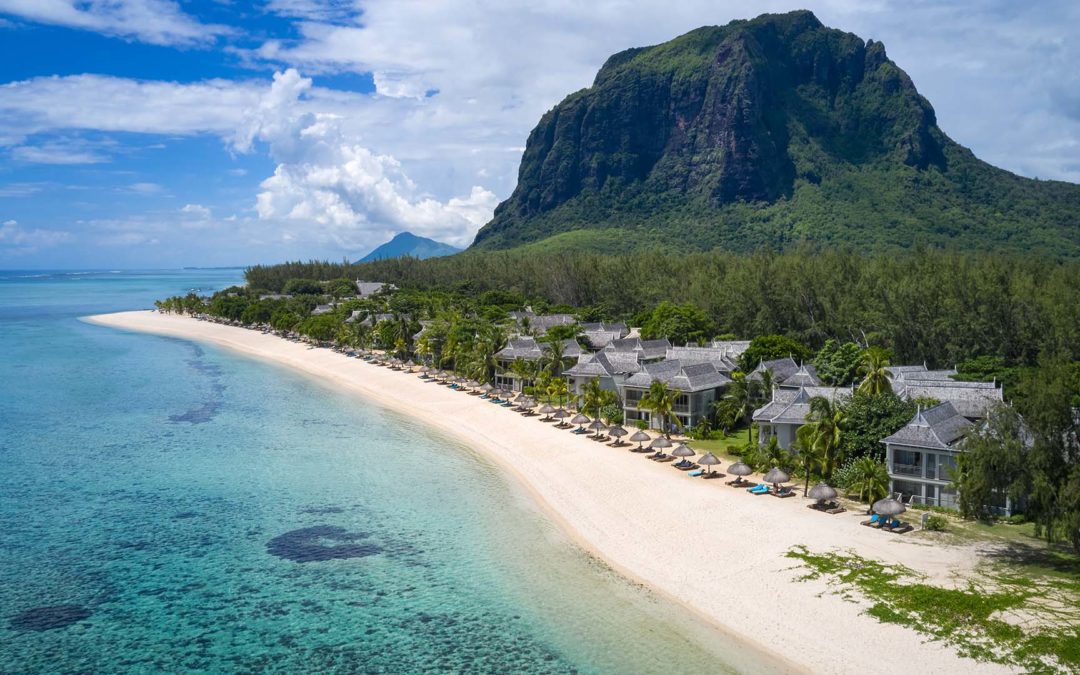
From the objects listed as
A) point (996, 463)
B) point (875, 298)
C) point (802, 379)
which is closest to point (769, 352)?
point (802, 379)

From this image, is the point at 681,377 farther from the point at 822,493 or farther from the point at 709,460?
the point at 822,493

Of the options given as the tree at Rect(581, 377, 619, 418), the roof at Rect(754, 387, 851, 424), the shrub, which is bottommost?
the shrub

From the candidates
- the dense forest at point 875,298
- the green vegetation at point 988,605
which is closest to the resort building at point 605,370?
the dense forest at point 875,298

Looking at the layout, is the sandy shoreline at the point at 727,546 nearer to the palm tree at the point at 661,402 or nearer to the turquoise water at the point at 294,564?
the turquoise water at the point at 294,564

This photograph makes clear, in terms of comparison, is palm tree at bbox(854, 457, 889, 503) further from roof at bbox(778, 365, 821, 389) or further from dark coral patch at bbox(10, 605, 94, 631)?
dark coral patch at bbox(10, 605, 94, 631)

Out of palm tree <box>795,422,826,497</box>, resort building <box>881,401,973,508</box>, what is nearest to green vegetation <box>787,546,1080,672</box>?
resort building <box>881,401,973,508</box>

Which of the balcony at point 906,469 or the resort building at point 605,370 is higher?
the resort building at point 605,370

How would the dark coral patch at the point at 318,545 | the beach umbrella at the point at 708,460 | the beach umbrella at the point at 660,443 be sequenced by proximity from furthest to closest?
the beach umbrella at the point at 660,443 → the beach umbrella at the point at 708,460 → the dark coral patch at the point at 318,545
